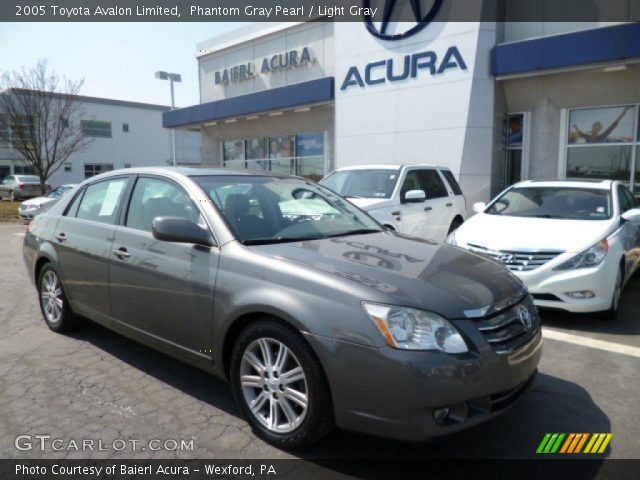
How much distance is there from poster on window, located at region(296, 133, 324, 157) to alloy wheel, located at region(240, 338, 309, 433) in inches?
597

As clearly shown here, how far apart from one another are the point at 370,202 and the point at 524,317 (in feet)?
15.4

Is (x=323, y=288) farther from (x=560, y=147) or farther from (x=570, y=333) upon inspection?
(x=560, y=147)

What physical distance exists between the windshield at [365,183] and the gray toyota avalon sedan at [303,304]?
12.2ft

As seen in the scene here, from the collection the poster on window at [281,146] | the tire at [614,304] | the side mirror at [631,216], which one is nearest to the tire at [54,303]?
the tire at [614,304]

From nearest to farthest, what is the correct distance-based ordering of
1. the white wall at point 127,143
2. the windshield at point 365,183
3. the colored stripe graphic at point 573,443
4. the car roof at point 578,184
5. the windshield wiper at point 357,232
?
the colored stripe graphic at point 573,443, the windshield wiper at point 357,232, the car roof at point 578,184, the windshield at point 365,183, the white wall at point 127,143

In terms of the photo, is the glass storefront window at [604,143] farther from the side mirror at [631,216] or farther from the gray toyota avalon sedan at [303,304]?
the gray toyota avalon sedan at [303,304]

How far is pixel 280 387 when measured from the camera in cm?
286

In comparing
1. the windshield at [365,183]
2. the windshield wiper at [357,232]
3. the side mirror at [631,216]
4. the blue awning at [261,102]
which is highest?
the blue awning at [261,102]

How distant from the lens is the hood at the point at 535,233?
5.31 meters

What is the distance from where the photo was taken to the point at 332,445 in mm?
2949

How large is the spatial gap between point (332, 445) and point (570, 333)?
3187 millimetres

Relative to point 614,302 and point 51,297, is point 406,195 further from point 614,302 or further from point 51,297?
point 51,297

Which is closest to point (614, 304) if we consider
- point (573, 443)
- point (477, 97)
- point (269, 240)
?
point (573, 443)

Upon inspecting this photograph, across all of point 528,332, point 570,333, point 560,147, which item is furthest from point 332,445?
point 560,147
